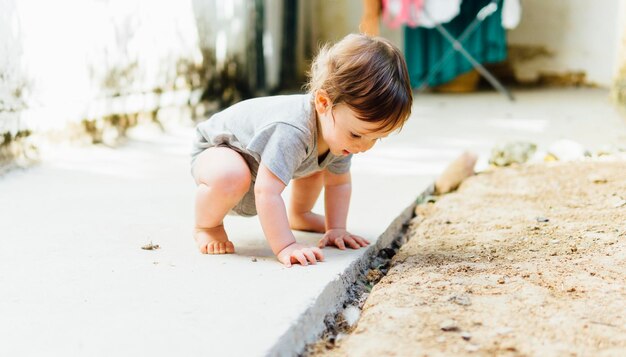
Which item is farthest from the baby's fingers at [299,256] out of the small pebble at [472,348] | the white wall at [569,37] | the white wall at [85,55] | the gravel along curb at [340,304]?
the white wall at [569,37]

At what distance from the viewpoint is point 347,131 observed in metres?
1.82

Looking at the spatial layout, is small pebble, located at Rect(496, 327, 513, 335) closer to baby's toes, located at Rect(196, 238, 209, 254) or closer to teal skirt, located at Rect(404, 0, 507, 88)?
baby's toes, located at Rect(196, 238, 209, 254)

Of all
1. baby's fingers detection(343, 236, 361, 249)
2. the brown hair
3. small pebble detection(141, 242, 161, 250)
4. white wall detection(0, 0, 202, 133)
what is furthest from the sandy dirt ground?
white wall detection(0, 0, 202, 133)

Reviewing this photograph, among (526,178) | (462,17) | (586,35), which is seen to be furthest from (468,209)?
(586,35)

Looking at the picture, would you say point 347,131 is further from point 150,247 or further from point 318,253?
point 150,247

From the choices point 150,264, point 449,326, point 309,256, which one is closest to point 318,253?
point 309,256

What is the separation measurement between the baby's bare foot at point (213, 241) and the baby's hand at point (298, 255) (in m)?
0.15

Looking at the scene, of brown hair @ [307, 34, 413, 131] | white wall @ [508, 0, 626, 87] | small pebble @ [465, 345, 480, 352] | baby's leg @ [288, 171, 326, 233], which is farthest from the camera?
white wall @ [508, 0, 626, 87]

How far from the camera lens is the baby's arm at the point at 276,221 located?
1.82 meters

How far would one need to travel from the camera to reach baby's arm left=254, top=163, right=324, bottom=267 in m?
1.82

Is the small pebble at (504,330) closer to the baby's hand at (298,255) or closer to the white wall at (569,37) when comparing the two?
the baby's hand at (298,255)

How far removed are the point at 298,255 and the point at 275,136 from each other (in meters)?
0.29

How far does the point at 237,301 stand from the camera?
1.54m

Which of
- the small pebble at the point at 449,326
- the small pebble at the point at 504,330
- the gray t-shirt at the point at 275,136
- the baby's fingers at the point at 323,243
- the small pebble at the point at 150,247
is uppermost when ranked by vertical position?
the gray t-shirt at the point at 275,136
